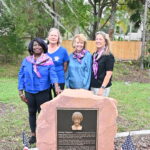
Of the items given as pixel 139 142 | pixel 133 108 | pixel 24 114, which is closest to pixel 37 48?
pixel 139 142

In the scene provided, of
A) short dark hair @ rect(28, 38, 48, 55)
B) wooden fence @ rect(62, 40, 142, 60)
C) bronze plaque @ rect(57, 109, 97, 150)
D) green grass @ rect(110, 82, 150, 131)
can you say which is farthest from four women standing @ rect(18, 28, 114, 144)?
wooden fence @ rect(62, 40, 142, 60)

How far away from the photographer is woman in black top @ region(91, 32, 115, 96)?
493 cm

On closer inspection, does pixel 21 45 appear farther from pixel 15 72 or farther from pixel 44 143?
Answer: pixel 44 143

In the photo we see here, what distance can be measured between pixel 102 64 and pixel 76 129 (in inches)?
45.6

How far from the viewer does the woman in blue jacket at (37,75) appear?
4.83 metres

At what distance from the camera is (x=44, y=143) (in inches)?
173

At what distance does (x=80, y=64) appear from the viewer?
16.4ft

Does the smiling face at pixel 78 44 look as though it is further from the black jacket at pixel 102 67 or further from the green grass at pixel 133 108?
the green grass at pixel 133 108

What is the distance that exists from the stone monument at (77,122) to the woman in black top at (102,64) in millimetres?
745

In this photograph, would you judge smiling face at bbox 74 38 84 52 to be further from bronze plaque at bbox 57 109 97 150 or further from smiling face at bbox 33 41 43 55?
bronze plaque at bbox 57 109 97 150

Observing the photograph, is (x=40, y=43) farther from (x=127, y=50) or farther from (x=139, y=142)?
(x=127, y=50)

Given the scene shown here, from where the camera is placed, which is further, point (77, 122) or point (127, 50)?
point (127, 50)

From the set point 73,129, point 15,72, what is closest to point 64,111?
point 73,129

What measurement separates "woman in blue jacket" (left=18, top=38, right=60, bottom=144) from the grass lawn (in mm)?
869
